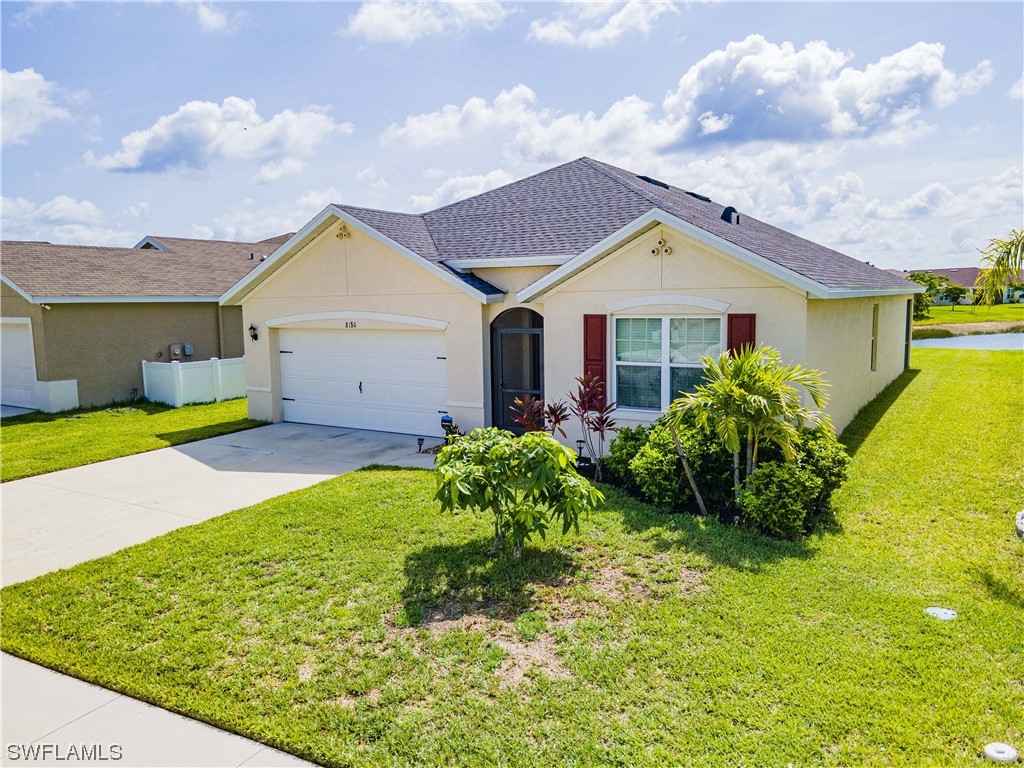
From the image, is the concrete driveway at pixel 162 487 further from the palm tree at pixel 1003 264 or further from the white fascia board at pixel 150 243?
the white fascia board at pixel 150 243

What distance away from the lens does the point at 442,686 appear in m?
5.12

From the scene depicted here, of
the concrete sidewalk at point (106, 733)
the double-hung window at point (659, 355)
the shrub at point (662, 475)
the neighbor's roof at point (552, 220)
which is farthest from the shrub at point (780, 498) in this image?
the concrete sidewalk at point (106, 733)

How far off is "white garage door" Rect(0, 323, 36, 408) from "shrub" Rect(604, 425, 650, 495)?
53.6ft

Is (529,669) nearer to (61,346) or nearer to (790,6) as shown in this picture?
(790,6)

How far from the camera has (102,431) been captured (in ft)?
50.7

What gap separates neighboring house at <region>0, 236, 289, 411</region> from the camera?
17938 millimetres

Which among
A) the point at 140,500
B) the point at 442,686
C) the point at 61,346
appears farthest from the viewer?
the point at 61,346

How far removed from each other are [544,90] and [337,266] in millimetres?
5854

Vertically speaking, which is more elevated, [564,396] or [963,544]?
[564,396]

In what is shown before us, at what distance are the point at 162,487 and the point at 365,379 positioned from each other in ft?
16.3

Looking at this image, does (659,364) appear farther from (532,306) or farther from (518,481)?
(518,481)

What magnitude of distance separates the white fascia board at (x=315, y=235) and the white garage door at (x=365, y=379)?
1.33 meters

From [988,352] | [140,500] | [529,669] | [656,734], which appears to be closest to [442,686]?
[529,669]

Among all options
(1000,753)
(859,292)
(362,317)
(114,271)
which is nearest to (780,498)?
(1000,753)
